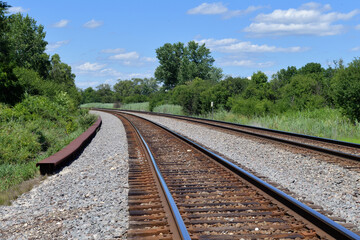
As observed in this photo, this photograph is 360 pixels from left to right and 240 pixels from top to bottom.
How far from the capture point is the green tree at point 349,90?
56.1 feet

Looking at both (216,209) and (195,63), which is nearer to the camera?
(216,209)

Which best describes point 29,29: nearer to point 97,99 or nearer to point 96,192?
point 96,192

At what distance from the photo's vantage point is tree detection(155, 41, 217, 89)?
83250 millimetres

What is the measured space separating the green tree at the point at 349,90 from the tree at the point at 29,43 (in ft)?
138

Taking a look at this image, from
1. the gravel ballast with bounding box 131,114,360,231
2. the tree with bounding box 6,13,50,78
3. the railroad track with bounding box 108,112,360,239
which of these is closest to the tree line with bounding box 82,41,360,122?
the gravel ballast with bounding box 131,114,360,231

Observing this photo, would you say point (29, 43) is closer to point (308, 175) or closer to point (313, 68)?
point (308, 175)

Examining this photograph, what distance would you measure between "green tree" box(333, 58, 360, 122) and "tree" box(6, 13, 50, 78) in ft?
138

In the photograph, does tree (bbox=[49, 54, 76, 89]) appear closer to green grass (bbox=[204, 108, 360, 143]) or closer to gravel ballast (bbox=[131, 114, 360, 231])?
green grass (bbox=[204, 108, 360, 143])

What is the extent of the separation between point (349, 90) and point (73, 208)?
16041mm

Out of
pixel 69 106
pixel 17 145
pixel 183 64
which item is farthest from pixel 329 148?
pixel 183 64

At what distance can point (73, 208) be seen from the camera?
217 inches

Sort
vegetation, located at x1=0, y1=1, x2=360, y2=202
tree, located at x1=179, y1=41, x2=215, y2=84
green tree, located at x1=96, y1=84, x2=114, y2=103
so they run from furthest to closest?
1. green tree, located at x1=96, y1=84, x2=114, y2=103
2. tree, located at x1=179, y1=41, x2=215, y2=84
3. vegetation, located at x1=0, y1=1, x2=360, y2=202

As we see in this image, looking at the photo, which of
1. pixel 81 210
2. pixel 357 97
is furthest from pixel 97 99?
pixel 81 210

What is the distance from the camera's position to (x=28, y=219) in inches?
199
